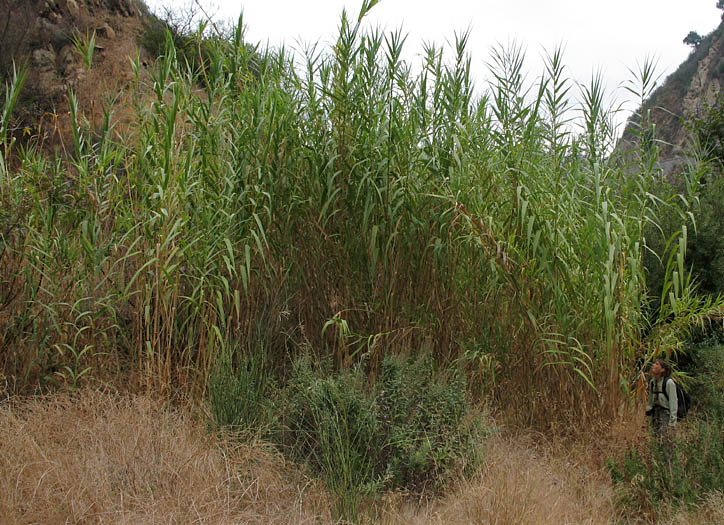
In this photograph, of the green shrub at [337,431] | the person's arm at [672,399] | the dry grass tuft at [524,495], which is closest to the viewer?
the dry grass tuft at [524,495]

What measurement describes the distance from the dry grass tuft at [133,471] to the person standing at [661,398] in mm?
2124

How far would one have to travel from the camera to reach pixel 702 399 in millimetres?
4453

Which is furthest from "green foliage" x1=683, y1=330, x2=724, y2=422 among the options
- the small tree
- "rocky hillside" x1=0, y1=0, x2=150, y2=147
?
the small tree

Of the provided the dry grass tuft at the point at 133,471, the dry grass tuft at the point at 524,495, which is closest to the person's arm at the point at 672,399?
the dry grass tuft at the point at 524,495

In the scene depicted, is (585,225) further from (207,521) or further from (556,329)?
(207,521)

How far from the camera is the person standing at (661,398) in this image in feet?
11.2

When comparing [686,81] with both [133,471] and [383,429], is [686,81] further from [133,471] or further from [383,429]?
[133,471]

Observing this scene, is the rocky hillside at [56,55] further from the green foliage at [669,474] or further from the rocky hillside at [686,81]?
the rocky hillside at [686,81]

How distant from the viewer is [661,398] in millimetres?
3473

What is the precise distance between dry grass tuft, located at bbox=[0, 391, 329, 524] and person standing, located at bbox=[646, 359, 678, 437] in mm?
2124

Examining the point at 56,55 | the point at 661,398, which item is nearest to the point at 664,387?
the point at 661,398

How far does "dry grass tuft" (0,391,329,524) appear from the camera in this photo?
241 centimetres

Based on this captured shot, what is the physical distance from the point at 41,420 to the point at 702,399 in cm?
455

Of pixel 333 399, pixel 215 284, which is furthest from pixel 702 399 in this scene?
pixel 215 284
